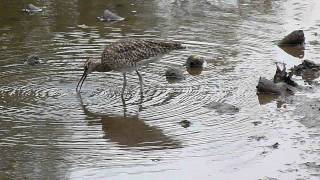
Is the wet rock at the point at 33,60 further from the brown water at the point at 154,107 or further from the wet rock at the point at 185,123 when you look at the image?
the wet rock at the point at 185,123

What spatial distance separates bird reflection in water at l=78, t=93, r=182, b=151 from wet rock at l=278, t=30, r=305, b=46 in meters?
5.13

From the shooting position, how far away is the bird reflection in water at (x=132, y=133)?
10.0 meters

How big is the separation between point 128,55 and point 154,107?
1243 millimetres

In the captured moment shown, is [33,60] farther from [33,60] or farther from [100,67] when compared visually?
[100,67]

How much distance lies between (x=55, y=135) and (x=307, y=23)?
28.6 ft

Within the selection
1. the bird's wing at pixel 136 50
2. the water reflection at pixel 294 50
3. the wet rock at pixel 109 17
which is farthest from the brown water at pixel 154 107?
the bird's wing at pixel 136 50

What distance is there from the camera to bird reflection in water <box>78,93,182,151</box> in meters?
10.0

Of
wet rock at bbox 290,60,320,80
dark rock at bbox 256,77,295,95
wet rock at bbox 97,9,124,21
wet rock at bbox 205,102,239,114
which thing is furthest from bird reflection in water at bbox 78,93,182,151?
wet rock at bbox 97,9,124,21

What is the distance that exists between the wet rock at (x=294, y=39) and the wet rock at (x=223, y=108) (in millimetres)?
4360

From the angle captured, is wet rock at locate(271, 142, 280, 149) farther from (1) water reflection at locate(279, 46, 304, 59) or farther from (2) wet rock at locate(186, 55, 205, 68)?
(1) water reflection at locate(279, 46, 304, 59)

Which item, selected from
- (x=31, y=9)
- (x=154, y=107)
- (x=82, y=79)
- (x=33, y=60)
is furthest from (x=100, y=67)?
(x=31, y=9)

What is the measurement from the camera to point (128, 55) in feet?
40.7

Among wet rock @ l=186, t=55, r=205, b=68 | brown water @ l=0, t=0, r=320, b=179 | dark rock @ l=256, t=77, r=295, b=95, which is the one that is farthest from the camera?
wet rock @ l=186, t=55, r=205, b=68

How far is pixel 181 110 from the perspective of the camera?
1127 cm
